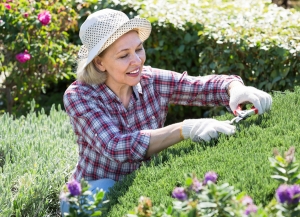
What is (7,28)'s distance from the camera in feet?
18.2

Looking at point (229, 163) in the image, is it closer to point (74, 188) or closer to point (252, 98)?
point (252, 98)

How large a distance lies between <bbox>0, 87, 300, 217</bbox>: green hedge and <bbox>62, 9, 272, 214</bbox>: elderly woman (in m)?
0.10

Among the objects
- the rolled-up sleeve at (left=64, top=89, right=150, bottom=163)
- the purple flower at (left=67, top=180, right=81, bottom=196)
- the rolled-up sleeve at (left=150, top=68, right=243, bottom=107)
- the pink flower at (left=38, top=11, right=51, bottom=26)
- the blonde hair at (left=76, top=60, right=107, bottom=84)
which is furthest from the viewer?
the pink flower at (left=38, top=11, right=51, bottom=26)

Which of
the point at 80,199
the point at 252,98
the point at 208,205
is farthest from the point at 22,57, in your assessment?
the point at 208,205

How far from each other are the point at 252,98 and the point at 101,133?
0.76m

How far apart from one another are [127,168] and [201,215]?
129 cm

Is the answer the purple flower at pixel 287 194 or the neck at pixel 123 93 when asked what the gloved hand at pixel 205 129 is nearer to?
the neck at pixel 123 93

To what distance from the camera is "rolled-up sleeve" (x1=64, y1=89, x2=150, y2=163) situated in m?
3.09

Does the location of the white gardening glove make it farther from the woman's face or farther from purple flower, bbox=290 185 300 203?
purple flower, bbox=290 185 300 203

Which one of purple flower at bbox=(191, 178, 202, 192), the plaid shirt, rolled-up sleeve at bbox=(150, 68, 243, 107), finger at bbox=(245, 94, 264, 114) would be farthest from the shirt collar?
purple flower at bbox=(191, 178, 202, 192)

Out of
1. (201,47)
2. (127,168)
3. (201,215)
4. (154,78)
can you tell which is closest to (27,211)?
(127,168)

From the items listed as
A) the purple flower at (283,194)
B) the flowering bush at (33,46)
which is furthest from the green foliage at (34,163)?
the purple flower at (283,194)

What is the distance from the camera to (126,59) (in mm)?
3355

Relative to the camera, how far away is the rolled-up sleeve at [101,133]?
3.09 meters
